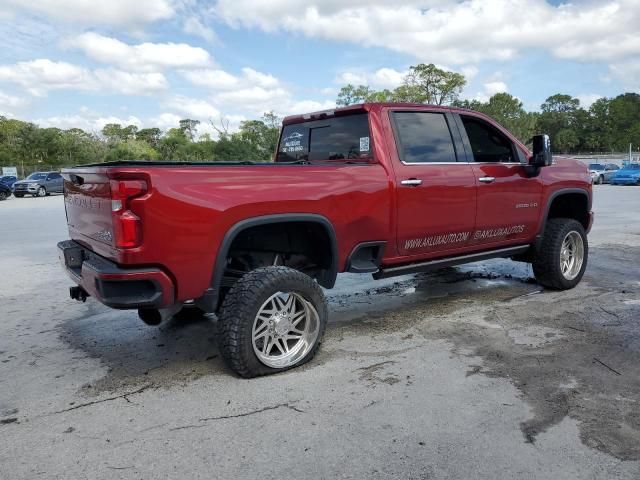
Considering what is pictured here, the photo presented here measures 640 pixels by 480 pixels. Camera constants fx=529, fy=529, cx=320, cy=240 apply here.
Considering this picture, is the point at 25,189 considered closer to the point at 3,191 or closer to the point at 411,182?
the point at 3,191

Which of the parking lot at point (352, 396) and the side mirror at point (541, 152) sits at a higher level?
the side mirror at point (541, 152)

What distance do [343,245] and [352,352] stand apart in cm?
83

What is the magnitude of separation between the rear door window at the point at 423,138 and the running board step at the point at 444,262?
90 centimetres

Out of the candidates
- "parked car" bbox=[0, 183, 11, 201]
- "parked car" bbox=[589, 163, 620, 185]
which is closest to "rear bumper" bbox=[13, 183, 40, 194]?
"parked car" bbox=[0, 183, 11, 201]

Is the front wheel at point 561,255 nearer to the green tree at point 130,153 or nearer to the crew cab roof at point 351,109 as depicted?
the crew cab roof at point 351,109

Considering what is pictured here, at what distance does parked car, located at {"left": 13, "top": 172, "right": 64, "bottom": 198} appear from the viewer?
2936cm

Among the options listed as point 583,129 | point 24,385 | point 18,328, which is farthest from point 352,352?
point 583,129

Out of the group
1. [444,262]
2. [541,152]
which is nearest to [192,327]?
[444,262]

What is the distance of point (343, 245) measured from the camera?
13.5ft

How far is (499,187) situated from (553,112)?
110 m

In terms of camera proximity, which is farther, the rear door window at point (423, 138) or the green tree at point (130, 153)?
the green tree at point (130, 153)

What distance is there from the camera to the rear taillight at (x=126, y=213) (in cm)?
309

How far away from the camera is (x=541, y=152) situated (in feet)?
16.9

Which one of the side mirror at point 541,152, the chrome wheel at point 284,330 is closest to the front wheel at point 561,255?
the side mirror at point 541,152
